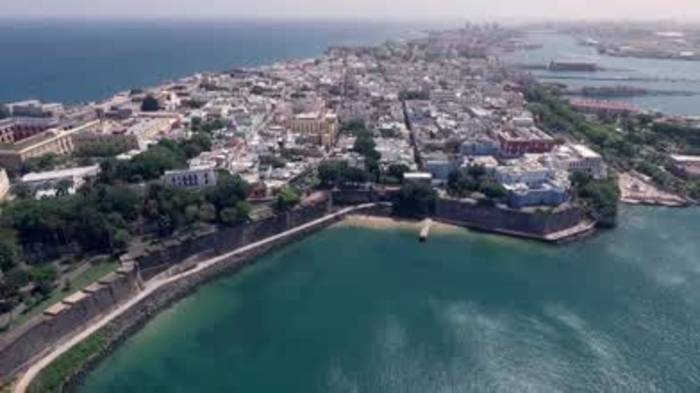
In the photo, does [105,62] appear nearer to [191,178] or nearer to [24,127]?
[24,127]

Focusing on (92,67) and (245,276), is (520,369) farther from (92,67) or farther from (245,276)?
(92,67)

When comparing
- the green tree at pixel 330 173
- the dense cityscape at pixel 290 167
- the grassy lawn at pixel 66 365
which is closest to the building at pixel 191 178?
the dense cityscape at pixel 290 167

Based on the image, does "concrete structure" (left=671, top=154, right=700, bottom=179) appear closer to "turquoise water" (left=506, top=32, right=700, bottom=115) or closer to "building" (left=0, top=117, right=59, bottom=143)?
"turquoise water" (left=506, top=32, right=700, bottom=115)

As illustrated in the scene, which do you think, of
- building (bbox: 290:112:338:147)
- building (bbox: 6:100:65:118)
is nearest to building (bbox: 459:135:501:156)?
building (bbox: 290:112:338:147)

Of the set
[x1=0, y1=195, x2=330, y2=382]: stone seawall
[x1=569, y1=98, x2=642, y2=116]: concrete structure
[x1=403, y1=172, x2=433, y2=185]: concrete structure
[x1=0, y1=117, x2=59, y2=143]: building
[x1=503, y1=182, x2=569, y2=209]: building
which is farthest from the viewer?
[x1=569, y1=98, x2=642, y2=116]: concrete structure

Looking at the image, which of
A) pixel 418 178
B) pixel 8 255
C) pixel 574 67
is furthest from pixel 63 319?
pixel 574 67

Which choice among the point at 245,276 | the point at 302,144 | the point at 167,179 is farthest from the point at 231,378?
the point at 302,144

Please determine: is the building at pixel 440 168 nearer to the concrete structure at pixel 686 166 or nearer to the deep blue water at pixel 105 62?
the concrete structure at pixel 686 166
